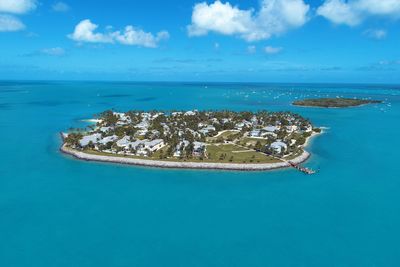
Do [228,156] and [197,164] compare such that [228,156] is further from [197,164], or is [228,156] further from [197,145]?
[197,164]

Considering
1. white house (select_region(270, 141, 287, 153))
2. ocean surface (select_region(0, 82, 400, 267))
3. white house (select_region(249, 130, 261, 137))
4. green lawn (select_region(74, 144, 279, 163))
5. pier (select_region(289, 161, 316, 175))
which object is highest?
white house (select_region(270, 141, 287, 153))

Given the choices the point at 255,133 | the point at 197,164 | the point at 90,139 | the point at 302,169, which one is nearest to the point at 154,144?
the point at 197,164

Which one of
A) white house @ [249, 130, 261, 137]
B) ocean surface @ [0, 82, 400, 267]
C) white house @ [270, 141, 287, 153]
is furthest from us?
white house @ [249, 130, 261, 137]

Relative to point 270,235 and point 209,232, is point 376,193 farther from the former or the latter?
point 209,232

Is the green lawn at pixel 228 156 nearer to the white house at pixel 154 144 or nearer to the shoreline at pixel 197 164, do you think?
the white house at pixel 154 144

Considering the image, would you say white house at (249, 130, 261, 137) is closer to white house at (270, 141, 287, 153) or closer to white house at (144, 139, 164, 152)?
white house at (270, 141, 287, 153)

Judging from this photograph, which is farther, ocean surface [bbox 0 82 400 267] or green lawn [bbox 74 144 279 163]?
green lawn [bbox 74 144 279 163]

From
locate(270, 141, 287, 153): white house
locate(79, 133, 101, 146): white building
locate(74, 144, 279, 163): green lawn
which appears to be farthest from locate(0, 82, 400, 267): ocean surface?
locate(270, 141, 287, 153): white house

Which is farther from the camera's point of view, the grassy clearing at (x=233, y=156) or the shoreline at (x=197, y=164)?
the grassy clearing at (x=233, y=156)

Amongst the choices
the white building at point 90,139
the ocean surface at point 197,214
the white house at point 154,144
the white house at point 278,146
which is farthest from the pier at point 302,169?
the white building at point 90,139
